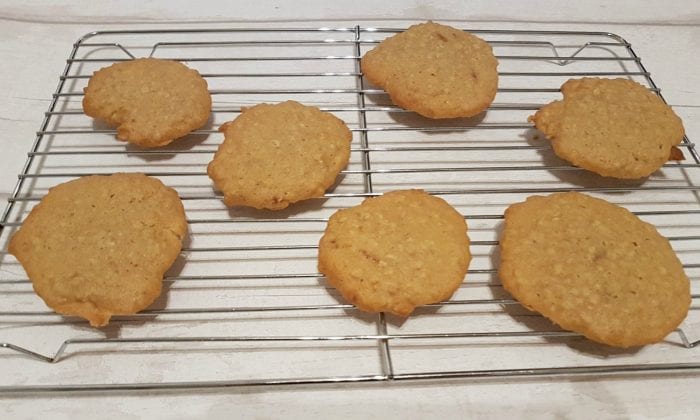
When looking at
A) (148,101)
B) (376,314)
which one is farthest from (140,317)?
(148,101)

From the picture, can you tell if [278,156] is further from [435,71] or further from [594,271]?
[594,271]

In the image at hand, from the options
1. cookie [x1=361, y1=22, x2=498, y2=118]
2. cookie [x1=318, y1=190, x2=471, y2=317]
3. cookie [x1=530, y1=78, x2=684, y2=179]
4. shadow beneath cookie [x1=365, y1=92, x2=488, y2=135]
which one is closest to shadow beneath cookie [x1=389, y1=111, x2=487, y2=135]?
shadow beneath cookie [x1=365, y1=92, x2=488, y2=135]

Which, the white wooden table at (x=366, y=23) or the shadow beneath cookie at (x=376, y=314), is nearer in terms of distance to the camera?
the white wooden table at (x=366, y=23)

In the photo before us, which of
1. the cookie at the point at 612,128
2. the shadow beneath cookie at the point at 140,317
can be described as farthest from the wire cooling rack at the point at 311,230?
the cookie at the point at 612,128

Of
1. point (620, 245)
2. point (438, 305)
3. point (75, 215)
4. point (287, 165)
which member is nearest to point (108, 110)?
point (75, 215)

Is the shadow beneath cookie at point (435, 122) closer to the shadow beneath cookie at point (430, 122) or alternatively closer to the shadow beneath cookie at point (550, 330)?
the shadow beneath cookie at point (430, 122)

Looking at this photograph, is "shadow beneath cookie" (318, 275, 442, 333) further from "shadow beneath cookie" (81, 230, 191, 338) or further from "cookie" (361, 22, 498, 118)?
"cookie" (361, 22, 498, 118)

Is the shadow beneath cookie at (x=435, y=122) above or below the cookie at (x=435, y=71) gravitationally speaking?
below
